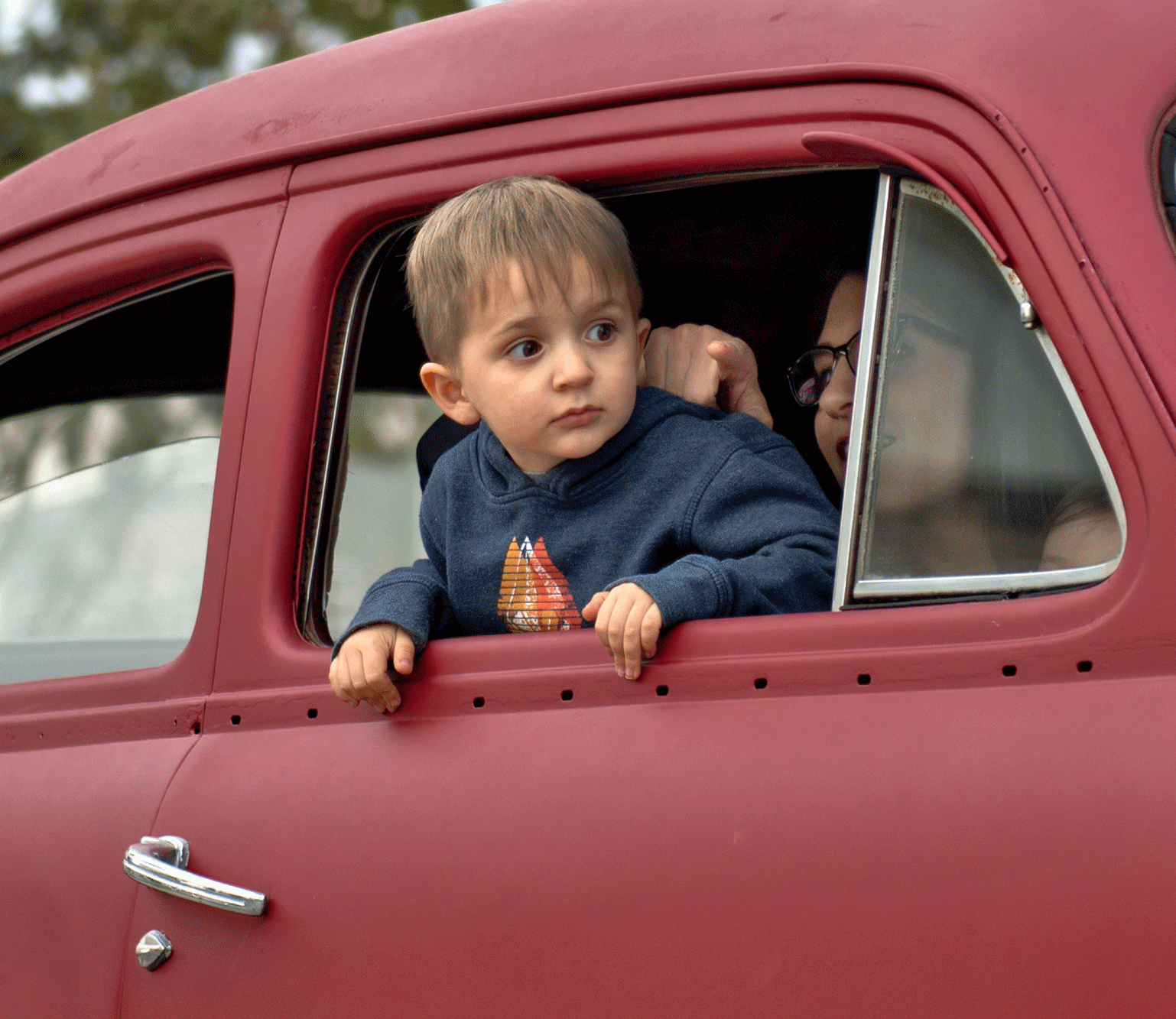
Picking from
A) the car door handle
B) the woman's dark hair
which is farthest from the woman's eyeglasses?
the car door handle

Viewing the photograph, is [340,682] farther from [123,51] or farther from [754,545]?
[123,51]

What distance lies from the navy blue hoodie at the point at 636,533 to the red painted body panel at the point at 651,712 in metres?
0.11

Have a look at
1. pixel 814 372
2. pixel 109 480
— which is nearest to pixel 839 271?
pixel 814 372

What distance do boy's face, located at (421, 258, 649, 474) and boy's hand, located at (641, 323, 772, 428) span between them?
18cm

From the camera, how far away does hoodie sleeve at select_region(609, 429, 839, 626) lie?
4.47 ft

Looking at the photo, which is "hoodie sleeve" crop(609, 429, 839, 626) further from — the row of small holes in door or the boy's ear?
the boy's ear

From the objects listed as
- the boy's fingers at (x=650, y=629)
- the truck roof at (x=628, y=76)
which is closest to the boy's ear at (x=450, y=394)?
the truck roof at (x=628, y=76)

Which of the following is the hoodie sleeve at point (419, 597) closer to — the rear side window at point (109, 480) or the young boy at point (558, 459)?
the young boy at point (558, 459)

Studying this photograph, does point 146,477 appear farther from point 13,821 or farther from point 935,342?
point 935,342

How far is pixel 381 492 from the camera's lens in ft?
7.85

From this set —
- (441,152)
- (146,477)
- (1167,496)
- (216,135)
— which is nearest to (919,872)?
(1167,496)

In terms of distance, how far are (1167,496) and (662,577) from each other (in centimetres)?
49

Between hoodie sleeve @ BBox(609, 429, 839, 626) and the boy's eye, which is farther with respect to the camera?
the boy's eye

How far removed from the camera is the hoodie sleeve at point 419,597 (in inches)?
60.0
